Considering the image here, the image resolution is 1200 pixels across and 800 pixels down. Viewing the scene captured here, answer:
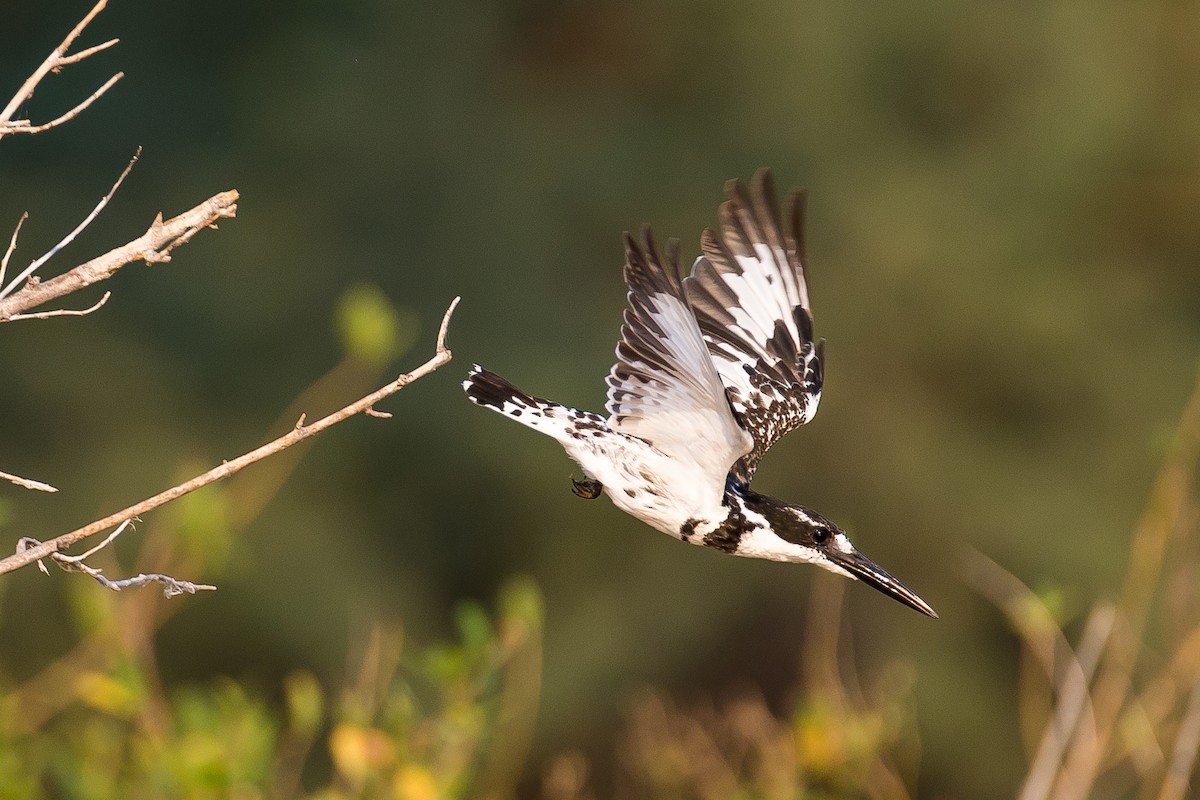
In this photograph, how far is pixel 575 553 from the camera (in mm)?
8672

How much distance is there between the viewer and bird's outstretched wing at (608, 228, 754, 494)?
2199mm

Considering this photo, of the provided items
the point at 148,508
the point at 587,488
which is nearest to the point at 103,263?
the point at 148,508

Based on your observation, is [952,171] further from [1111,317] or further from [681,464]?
[681,464]

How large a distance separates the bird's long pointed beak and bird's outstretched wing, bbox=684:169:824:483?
0.64 meters

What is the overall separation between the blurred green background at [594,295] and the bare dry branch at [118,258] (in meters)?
6.04

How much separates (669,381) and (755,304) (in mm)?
1080

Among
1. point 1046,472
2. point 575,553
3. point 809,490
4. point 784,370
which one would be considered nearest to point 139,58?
point 575,553

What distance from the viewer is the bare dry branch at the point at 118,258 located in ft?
4.91

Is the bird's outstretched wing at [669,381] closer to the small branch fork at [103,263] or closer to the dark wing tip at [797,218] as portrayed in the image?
the dark wing tip at [797,218]

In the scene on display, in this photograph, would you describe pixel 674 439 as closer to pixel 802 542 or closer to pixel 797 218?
pixel 802 542

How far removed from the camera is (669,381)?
2287mm

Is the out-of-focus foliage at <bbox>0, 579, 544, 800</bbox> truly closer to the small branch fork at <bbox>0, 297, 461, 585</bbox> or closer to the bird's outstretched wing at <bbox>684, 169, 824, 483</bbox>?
the bird's outstretched wing at <bbox>684, 169, 824, 483</bbox>

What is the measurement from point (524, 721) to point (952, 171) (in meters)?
4.71

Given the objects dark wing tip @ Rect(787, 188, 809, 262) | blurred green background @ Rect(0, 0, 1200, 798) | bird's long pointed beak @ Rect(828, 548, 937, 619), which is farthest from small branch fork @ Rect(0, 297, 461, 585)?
blurred green background @ Rect(0, 0, 1200, 798)
